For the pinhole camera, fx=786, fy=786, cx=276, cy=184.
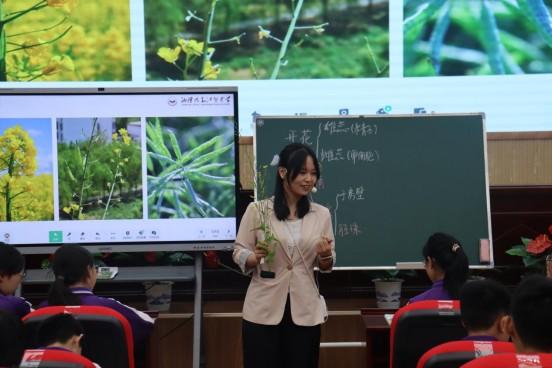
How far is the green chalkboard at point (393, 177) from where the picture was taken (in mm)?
4234

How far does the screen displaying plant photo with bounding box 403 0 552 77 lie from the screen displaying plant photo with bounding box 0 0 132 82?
1.83 meters

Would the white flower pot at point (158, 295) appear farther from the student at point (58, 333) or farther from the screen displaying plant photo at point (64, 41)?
the student at point (58, 333)

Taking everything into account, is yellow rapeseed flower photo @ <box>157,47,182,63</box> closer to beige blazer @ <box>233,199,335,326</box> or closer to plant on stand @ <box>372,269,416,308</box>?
plant on stand @ <box>372,269,416,308</box>

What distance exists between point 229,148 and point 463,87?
1.65 metres

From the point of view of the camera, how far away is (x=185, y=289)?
4633mm

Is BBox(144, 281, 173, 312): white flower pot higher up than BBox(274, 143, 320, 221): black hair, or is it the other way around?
BBox(274, 143, 320, 221): black hair

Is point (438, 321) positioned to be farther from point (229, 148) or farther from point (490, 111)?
point (490, 111)

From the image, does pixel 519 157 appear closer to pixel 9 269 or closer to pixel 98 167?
pixel 98 167

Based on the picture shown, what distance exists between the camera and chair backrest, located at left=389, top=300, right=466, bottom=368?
2703 millimetres

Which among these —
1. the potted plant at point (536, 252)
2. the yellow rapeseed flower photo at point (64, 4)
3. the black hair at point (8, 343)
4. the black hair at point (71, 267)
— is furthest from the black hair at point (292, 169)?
the yellow rapeseed flower photo at point (64, 4)

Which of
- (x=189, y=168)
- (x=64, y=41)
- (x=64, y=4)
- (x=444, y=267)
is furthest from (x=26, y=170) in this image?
(x=444, y=267)

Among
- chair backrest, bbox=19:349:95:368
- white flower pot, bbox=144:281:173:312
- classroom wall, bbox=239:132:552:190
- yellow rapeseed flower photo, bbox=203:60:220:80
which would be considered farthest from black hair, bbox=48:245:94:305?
classroom wall, bbox=239:132:552:190

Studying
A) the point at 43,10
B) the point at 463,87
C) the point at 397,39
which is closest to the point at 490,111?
the point at 463,87

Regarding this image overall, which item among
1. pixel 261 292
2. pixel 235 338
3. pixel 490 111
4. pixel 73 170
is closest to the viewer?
pixel 261 292
